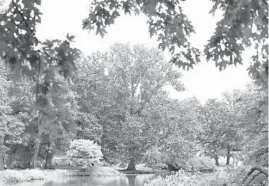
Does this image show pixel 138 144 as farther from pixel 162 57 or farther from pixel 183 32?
pixel 183 32

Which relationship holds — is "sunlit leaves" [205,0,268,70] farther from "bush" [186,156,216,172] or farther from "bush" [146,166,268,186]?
"bush" [186,156,216,172]

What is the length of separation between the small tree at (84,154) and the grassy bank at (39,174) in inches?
27.7

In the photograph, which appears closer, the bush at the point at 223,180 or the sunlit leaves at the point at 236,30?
the sunlit leaves at the point at 236,30

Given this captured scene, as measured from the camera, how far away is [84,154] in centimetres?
3005

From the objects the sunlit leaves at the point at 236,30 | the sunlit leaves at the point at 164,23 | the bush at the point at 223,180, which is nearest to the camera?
the sunlit leaves at the point at 236,30

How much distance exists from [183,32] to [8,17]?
6.74 ft

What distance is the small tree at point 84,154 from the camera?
29706 mm

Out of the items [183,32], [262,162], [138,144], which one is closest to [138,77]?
[138,144]

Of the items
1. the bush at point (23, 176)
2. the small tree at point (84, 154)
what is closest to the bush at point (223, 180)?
the bush at point (23, 176)

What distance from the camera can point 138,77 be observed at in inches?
1356

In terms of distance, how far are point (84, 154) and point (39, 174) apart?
4532 mm

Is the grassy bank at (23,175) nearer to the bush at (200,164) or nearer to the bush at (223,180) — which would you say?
the bush at (200,164)

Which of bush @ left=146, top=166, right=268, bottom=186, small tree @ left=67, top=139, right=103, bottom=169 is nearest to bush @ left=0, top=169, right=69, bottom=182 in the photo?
small tree @ left=67, top=139, right=103, bottom=169

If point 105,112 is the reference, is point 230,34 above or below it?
below
